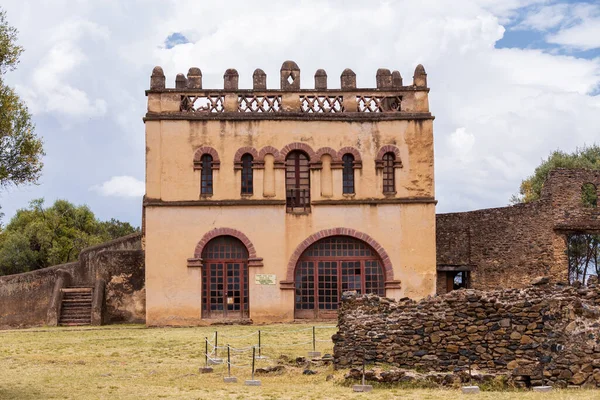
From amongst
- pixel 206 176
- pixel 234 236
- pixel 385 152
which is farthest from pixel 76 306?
pixel 385 152

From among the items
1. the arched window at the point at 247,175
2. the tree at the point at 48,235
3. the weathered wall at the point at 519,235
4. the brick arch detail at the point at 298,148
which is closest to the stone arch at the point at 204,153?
the arched window at the point at 247,175

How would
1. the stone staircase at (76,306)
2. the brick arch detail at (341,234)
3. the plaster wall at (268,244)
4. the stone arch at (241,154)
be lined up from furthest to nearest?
the stone staircase at (76,306) < the stone arch at (241,154) < the brick arch detail at (341,234) < the plaster wall at (268,244)

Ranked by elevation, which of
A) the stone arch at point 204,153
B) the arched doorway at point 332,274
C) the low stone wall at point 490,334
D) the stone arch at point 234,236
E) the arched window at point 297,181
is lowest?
the low stone wall at point 490,334

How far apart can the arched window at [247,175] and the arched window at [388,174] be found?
5.14 metres

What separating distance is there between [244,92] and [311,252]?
6684 millimetres

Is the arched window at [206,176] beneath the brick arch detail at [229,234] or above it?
above

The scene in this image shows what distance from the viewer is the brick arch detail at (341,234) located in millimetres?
32969

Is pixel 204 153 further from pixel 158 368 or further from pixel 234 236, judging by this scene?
pixel 158 368

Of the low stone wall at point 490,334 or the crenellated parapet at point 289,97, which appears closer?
the low stone wall at point 490,334

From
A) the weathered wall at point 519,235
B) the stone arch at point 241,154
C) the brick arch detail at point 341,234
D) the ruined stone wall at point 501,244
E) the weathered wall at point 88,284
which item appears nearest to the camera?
the brick arch detail at point 341,234

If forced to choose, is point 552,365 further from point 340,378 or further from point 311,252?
point 311,252

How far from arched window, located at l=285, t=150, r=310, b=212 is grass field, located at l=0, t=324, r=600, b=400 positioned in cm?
512

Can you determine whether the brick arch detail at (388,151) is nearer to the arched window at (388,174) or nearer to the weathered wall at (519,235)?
the arched window at (388,174)

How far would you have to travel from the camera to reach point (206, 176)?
110ft
